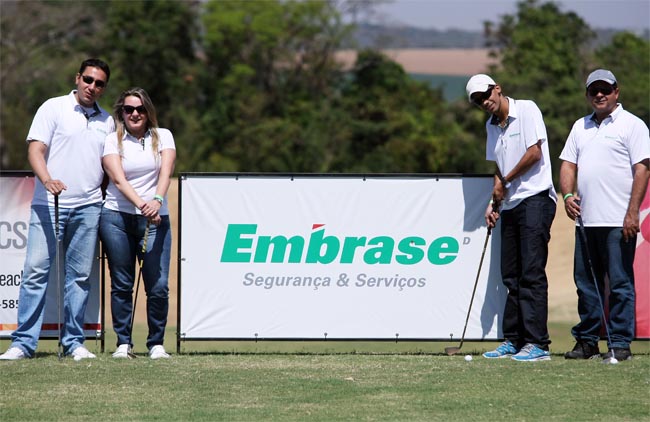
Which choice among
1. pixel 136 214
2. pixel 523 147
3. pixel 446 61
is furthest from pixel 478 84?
pixel 446 61

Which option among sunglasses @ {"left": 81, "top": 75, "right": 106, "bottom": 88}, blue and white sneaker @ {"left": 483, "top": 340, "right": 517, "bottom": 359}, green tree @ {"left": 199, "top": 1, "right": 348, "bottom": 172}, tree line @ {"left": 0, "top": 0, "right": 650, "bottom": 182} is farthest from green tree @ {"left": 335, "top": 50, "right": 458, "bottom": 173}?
sunglasses @ {"left": 81, "top": 75, "right": 106, "bottom": 88}

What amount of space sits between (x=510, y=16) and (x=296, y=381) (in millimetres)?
53604

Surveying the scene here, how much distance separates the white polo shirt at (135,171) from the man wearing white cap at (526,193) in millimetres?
2578

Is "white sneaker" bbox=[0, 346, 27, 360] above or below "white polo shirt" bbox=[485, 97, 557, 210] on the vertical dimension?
below

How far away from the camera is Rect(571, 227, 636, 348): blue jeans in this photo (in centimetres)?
851

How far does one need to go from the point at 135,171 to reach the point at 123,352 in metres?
1.44

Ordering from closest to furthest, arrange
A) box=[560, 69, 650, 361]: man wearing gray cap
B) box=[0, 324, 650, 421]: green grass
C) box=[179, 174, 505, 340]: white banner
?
box=[0, 324, 650, 421]: green grass
box=[560, 69, 650, 361]: man wearing gray cap
box=[179, 174, 505, 340]: white banner

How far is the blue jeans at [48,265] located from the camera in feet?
28.3

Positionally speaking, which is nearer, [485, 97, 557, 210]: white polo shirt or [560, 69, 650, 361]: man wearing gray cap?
[560, 69, 650, 361]: man wearing gray cap

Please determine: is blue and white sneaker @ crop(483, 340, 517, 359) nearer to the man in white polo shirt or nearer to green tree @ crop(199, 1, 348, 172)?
the man in white polo shirt

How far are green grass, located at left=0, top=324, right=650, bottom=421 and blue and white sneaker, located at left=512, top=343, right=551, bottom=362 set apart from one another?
119mm

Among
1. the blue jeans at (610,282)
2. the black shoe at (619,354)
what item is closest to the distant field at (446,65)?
the blue jeans at (610,282)

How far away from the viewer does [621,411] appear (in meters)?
6.53

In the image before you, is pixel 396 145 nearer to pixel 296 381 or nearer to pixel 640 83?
pixel 640 83
